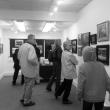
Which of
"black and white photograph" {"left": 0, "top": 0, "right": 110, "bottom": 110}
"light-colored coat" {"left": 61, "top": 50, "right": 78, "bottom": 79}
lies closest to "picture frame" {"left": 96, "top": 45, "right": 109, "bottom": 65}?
"black and white photograph" {"left": 0, "top": 0, "right": 110, "bottom": 110}

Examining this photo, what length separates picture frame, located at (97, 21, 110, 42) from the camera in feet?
12.2

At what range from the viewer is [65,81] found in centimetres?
414

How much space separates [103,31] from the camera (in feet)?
12.8

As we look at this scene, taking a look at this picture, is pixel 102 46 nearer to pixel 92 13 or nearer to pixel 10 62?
pixel 92 13

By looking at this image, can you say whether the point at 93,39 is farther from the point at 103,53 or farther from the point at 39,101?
the point at 39,101

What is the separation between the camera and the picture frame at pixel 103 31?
3716mm

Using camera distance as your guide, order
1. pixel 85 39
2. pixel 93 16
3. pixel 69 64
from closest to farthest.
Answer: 1. pixel 69 64
2. pixel 93 16
3. pixel 85 39

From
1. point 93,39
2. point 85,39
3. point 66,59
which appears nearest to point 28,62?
point 66,59

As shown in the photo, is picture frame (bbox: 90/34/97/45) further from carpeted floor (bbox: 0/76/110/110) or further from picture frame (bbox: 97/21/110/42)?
carpeted floor (bbox: 0/76/110/110)

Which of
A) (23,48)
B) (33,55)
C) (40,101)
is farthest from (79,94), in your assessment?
(40,101)

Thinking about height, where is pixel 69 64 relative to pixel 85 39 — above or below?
below

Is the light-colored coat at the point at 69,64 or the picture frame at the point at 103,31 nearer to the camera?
the picture frame at the point at 103,31

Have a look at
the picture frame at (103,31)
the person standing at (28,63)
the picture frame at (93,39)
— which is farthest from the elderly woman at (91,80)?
the picture frame at (93,39)

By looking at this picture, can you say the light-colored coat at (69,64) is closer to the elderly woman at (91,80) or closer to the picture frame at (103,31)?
the picture frame at (103,31)
